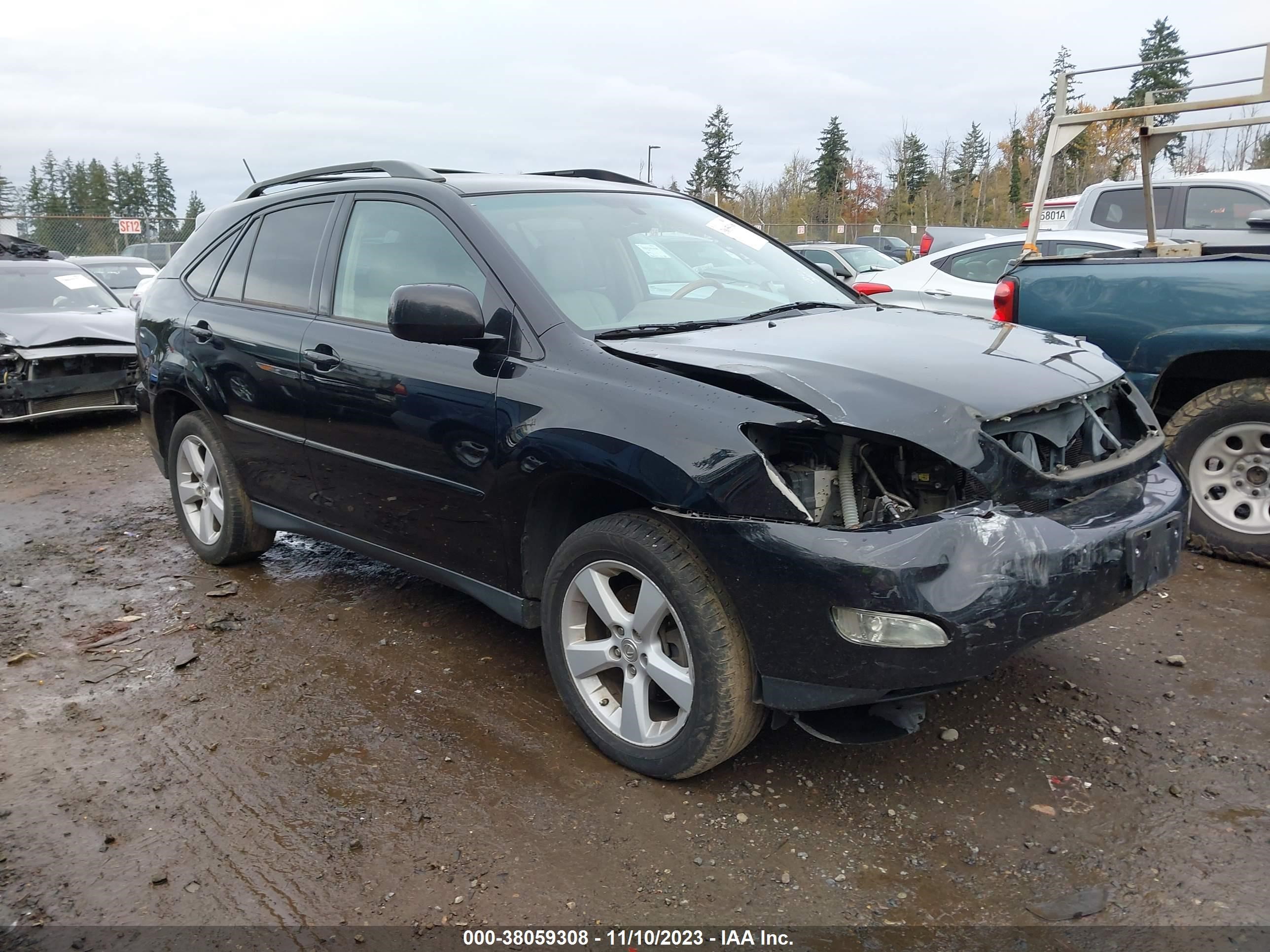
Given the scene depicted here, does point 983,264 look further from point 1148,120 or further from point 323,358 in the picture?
point 323,358

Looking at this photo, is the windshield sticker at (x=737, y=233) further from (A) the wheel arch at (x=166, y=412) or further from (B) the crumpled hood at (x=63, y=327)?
(B) the crumpled hood at (x=63, y=327)

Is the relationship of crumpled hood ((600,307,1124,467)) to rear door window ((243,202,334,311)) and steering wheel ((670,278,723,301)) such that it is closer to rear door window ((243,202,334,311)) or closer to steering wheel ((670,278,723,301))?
steering wheel ((670,278,723,301))

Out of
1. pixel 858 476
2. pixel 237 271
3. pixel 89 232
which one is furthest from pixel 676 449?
pixel 89 232

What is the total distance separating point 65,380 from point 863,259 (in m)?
14.9

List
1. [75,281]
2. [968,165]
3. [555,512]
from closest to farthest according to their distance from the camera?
[555,512] < [75,281] < [968,165]

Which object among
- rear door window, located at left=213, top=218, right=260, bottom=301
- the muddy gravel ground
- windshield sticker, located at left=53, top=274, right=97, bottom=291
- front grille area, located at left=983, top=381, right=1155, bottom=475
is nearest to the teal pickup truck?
the muddy gravel ground

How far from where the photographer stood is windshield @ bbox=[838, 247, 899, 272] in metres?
A: 18.8

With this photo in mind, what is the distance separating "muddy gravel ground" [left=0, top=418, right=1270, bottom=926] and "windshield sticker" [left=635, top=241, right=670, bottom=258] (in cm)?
166

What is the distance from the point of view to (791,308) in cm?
367

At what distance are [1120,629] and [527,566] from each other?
248cm

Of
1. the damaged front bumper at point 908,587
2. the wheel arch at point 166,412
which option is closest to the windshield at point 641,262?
the damaged front bumper at point 908,587

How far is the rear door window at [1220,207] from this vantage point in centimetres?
838

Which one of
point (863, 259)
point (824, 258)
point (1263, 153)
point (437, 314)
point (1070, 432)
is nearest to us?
point (1070, 432)

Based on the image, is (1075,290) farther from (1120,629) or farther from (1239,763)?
(1239,763)
